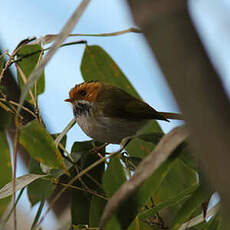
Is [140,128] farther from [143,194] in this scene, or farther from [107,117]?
[143,194]

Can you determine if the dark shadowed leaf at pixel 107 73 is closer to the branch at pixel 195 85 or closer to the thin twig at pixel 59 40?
the thin twig at pixel 59 40

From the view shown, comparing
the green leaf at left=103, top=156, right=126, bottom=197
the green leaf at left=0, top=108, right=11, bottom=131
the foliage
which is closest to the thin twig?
the foliage

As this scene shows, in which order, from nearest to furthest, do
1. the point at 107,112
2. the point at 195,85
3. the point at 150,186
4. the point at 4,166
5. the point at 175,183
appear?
the point at 195,85, the point at 150,186, the point at 4,166, the point at 175,183, the point at 107,112

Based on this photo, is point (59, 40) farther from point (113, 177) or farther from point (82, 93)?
point (82, 93)

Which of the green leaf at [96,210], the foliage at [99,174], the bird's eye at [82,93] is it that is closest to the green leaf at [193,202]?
the foliage at [99,174]

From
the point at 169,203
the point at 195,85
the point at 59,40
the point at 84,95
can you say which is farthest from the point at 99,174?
the point at 195,85

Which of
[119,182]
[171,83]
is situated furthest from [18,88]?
[171,83]

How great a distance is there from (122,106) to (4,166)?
603 mm

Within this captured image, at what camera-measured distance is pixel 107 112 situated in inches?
77.4

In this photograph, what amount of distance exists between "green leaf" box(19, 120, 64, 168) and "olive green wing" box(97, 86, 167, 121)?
2.35ft

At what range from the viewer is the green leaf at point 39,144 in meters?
1.12

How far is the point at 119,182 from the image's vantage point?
1305 millimetres

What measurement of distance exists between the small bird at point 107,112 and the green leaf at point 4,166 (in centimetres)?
34

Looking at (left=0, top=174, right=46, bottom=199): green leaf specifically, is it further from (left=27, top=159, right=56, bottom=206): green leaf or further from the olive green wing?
the olive green wing
